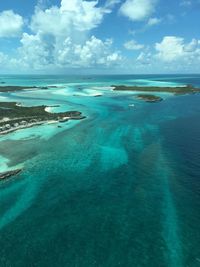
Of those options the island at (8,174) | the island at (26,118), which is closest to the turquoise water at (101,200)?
the island at (8,174)

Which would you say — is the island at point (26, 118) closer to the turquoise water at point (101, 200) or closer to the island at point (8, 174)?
the turquoise water at point (101, 200)

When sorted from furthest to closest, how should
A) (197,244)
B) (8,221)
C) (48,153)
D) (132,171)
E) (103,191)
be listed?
(48,153) < (132,171) < (103,191) < (8,221) < (197,244)

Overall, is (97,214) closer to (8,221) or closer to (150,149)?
(8,221)

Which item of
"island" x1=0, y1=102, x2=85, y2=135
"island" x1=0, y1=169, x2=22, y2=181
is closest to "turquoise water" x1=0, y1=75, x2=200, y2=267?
"island" x1=0, y1=169, x2=22, y2=181

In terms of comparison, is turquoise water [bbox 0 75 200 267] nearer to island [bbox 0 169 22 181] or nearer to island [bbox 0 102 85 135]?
island [bbox 0 169 22 181]

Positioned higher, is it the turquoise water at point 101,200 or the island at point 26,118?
the island at point 26,118

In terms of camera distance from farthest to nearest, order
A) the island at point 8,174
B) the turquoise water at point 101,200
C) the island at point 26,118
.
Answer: the island at point 26,118 → the island at point 8,174 → the turquoise water at point 101,200

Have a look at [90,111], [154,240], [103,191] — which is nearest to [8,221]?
[103,191]

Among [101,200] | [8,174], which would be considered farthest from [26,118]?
[101,200]
